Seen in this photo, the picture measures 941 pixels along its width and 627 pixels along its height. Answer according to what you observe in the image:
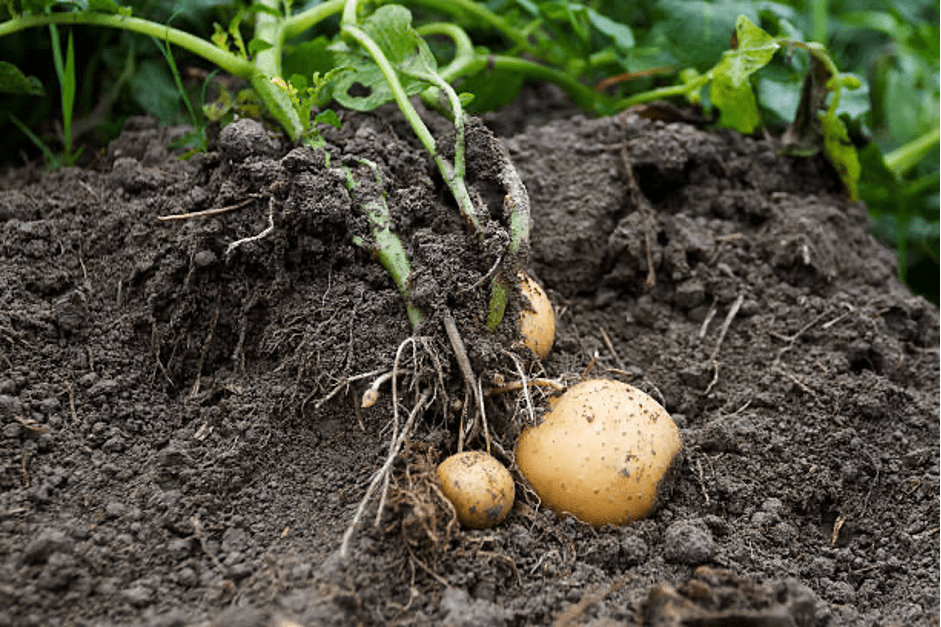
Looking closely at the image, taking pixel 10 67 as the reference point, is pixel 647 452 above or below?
below

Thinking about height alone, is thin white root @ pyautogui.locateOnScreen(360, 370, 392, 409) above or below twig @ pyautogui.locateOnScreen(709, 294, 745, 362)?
above

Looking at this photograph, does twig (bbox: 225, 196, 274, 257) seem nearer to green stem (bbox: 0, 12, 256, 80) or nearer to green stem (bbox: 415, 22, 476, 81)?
green stem (bbox: 0, 12, 256, 80)

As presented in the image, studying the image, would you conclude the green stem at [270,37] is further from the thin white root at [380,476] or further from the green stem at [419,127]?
the thin white root at [380,476]

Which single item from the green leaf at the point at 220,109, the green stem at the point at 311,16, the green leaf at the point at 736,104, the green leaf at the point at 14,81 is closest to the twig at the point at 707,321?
the green leaf at the point at 736,104

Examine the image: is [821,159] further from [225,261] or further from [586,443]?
[225,261]

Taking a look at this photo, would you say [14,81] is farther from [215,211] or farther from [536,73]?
[536,73]

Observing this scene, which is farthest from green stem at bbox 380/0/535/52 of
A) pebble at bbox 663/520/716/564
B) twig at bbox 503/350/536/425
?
pebble at bbox 663/520/716/564

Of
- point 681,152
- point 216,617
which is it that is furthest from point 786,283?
point 216,617
